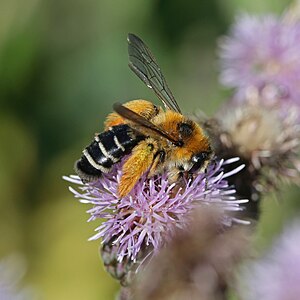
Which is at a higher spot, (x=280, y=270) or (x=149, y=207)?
(x=149, y=207)

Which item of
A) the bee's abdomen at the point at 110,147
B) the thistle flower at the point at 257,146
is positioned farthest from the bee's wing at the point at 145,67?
the bee's abdomen at the point at 110,147

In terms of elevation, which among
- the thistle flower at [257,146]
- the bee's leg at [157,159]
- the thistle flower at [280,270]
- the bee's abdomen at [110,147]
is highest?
the bee's abdomen at [110,147]

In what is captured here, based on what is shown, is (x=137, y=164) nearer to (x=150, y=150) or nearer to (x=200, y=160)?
(x=150, y=150)

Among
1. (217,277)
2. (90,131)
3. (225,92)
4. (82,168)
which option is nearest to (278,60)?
(225,92)

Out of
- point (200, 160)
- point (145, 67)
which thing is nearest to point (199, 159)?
point (200, 160)

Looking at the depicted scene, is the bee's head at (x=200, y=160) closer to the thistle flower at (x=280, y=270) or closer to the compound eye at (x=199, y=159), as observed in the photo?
the compound eye at (x=199, y=159)

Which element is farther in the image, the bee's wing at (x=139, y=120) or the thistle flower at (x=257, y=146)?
the thistle flower at (x=257, y=146)

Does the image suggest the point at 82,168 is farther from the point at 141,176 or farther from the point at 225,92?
the point at 225,92
